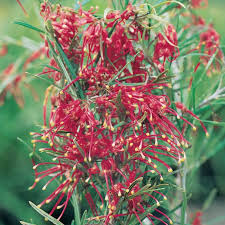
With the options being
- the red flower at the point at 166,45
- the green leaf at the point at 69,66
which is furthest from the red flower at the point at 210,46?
the green leaf at the point at 69,66

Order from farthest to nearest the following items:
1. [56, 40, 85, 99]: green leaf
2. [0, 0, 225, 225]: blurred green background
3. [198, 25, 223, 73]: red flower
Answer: [0, 0, 225, 225]: blurred green background
[198, 25, 223, 73]: red flower
[56, 40, 85, 99]: green leaf

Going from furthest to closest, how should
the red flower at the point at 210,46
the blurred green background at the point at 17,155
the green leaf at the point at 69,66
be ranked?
the blurred green background at the point at 17,155 → the red flower at the point at 210,46 → the green leaf at the point at 69,66

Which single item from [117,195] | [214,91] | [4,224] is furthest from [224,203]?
[117,195]

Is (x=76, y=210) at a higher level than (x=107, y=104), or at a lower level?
lower

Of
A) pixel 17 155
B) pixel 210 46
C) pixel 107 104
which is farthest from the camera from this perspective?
pixel 17 155

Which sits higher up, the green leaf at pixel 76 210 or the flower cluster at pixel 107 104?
the flower cluster at pixel 107 104

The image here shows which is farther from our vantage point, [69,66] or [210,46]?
[210,46]

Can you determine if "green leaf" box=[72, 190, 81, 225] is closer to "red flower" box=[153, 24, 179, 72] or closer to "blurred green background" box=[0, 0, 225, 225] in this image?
"red flower" box=[153, 24, 179, 72]

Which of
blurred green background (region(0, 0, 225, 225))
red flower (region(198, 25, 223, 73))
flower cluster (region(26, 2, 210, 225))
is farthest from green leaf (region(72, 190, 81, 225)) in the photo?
blurred green background (region(0, 0, 225, 225))

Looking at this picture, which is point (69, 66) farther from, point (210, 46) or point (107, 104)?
point (210, 46)

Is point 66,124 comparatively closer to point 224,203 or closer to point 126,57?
point 126,57

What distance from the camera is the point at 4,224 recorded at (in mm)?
1734

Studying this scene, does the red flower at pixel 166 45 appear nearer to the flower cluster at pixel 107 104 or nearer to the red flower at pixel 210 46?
the flower cluster at pixel 107 104

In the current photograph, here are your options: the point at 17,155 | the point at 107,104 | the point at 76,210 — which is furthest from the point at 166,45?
the point at 17,155
